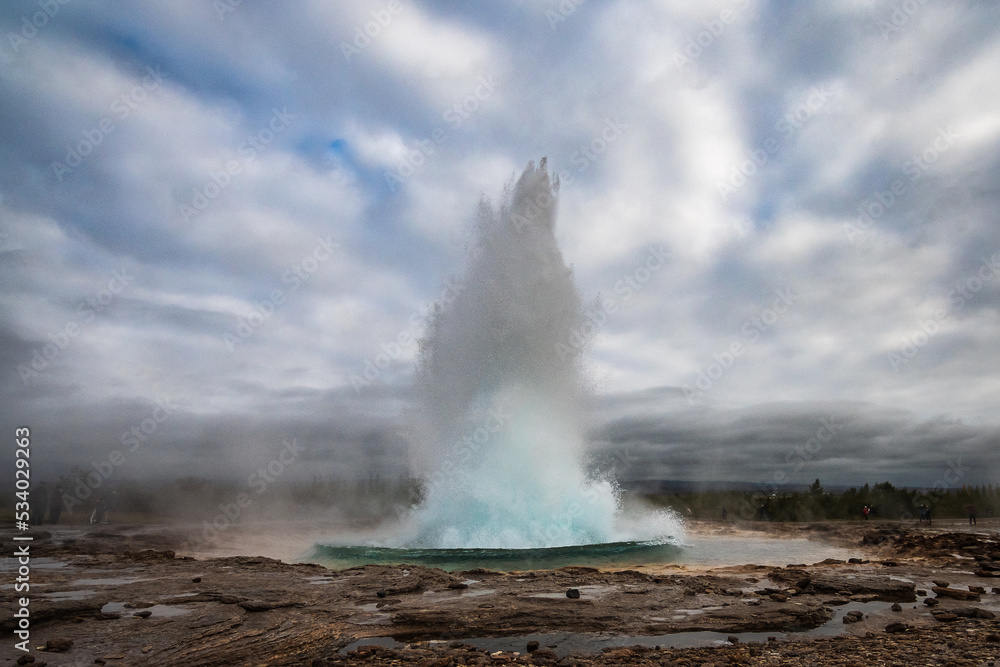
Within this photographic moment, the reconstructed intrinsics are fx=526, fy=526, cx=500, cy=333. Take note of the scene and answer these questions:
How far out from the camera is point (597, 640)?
808 centimetres

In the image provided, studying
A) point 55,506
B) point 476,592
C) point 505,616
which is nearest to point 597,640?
point 505,616

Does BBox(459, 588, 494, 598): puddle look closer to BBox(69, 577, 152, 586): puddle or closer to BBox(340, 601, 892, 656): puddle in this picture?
BBox(340, 601, 892, 656): puddle

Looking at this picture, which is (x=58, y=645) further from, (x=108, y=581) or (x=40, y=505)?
(x=40, y=505)

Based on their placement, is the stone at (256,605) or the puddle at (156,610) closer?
the puddle at (156,610)

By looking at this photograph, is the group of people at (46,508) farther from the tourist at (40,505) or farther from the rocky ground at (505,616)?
the rocky ground at (505,616)

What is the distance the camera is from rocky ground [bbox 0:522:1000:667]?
23.8ft

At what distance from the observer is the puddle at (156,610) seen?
381 inches

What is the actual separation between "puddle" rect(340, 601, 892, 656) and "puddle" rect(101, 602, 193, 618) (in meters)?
4.30

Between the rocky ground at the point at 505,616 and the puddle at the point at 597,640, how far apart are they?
4cm

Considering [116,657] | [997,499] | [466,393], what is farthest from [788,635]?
[997,499]

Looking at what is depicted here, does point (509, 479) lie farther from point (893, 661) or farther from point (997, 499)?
point (997, 499)

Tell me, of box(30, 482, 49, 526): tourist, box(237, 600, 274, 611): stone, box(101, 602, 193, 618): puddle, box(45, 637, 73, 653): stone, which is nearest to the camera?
box(45, 637, 73, 653): stone

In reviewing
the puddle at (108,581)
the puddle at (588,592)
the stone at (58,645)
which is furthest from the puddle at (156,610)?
the puddle at (588,592)

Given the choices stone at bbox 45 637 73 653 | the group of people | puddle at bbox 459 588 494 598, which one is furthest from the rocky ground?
the group of people
